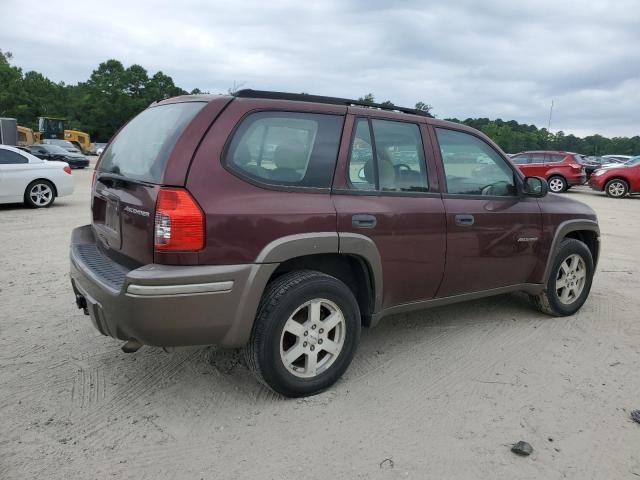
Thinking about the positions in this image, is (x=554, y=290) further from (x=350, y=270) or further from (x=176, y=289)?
(x=176, y=289)

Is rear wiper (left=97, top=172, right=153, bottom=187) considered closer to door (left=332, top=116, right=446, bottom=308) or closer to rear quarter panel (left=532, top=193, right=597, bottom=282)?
door (left=332, top=116, right=446, bottom=308)

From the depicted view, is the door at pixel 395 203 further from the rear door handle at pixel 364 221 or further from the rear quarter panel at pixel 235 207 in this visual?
the rear quarter panel at pixel 235 207

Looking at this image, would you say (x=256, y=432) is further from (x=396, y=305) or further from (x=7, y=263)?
(x=7, y=263)

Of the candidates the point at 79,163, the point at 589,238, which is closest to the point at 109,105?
the point at 79,163

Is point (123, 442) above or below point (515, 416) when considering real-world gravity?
below

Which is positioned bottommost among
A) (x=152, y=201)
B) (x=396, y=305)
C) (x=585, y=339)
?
(x=585, y=339)

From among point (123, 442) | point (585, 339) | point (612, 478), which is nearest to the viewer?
point (612, 478)

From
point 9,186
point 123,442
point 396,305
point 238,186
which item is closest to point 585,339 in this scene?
point 396,305

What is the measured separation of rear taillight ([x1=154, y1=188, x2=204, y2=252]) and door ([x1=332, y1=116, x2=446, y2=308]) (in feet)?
2.82

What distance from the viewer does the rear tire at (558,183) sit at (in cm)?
1953

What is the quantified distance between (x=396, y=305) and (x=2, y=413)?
7.89ft

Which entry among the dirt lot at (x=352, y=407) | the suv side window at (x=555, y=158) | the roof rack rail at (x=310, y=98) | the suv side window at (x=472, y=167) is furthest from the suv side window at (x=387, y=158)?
the suv side window at (x=555, y=158)

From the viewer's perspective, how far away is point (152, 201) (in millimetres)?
2662

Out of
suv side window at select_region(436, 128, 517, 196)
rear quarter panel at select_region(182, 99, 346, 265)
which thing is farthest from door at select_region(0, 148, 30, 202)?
suv side window at select_region(436, 128, 517, 196)
